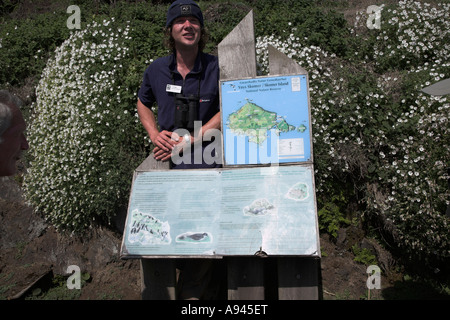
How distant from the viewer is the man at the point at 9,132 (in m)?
2.20

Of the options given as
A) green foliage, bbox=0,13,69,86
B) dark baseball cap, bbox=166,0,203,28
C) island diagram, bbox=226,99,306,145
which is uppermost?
green foliage, bbox=0,13,69,86

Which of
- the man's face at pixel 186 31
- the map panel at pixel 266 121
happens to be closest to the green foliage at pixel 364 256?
the map panel at pixel 266 121

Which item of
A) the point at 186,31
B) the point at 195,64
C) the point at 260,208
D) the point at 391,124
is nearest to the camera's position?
the point at 260,208

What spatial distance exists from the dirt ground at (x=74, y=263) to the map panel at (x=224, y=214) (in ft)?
4.82

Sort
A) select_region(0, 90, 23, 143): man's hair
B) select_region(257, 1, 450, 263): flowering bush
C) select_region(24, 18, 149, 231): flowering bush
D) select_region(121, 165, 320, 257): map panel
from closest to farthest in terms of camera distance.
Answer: select_region(0, 90, 23, 143): man's hair, select_region(121, 165, 320, 257): map panel, select_region(257, 1, 450, 263): flowering bush, select_region(24, 18, 149, 231): flowering bush

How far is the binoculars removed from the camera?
2988mm

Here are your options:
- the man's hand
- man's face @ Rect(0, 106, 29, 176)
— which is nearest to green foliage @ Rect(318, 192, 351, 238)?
the man's hand

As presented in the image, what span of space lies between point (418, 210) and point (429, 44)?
1.90 metres

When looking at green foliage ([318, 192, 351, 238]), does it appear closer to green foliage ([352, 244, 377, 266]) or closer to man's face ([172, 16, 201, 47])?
green foliage ([352, 244, 377, 266])

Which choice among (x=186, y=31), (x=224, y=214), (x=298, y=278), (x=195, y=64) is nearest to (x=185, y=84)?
(x=195, y=64)

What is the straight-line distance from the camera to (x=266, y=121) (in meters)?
2.88

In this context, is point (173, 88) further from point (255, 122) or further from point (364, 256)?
point (364, 256)

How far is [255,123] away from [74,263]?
260cm
